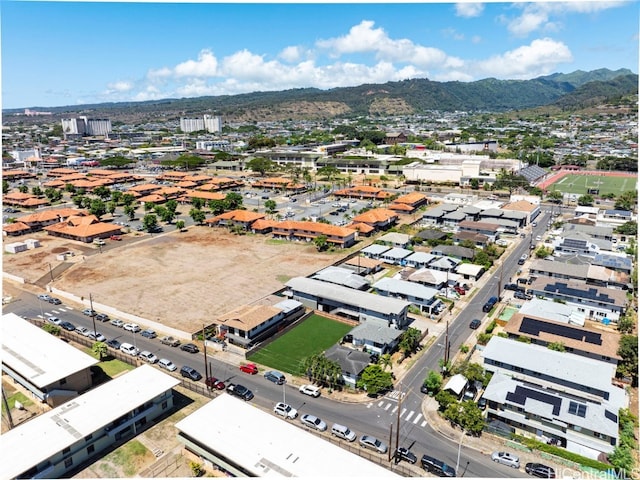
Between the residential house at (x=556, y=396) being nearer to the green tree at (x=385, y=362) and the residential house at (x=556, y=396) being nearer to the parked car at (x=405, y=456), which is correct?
the parked car at (x=405, y=456)

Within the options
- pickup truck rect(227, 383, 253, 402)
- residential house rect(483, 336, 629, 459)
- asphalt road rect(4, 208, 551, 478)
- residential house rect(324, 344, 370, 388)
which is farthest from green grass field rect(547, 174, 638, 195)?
pickup truck rect(227, 383, 253, 402)

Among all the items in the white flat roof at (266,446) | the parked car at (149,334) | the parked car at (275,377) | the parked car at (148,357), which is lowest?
the parked car at (275,377)

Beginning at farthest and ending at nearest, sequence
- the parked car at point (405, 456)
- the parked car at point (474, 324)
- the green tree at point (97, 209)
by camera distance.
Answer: the green tree at point (97, 209), the parked car at point (474, 324), the parked car at point (405, 456)

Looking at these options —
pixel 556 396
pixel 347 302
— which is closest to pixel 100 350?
pixel 347 302

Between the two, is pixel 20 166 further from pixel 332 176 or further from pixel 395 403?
pixel 395 403

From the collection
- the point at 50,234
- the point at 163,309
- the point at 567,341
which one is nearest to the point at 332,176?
the point at 50,234

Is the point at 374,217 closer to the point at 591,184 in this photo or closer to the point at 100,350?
the point at 100,350

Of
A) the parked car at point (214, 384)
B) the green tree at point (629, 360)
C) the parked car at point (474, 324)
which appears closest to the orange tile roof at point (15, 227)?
the parked car at point (214, 384)

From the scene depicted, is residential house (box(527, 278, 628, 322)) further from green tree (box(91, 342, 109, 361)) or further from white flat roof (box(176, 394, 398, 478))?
green tree (box(91, 342, 109, 361))
